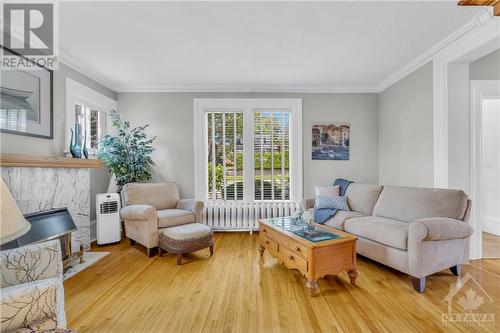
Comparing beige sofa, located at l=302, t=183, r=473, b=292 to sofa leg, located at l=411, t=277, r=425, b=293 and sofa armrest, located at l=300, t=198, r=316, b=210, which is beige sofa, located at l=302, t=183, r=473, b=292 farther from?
sofa armrest, located at l=300, t=198, r=316, b=210

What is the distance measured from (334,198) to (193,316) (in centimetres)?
242

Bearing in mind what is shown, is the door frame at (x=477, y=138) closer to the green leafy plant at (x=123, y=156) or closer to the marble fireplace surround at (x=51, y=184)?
A: the green leafy plant at (x=123, y=156)

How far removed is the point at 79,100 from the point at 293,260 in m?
3.66

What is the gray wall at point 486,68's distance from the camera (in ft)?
8.84

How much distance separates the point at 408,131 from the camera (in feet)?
10.8

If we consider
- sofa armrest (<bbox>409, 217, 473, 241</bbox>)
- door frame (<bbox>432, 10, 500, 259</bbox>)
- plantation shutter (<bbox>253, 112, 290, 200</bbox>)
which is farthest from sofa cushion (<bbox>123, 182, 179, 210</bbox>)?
door frame (<bbox>432, 10, 500, 259</bbox>)

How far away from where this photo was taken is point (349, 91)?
3.97 meters

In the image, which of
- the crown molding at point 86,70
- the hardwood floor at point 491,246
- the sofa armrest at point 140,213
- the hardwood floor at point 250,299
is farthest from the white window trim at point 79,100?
the hardwood floor at point 491,246

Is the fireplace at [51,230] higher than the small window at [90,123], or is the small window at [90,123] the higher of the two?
the small window at [90,123]

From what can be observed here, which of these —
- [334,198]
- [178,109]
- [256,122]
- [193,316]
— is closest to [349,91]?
[256,122]

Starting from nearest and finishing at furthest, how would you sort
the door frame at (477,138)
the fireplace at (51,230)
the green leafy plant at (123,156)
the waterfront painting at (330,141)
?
the fireplace at (51,230), the door frame at (477,138), the green leafy plant at (123,156), the waterfront painting at (330,141)

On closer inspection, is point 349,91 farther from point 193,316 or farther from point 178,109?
point 193,316

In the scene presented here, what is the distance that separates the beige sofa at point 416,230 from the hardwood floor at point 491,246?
809 mm

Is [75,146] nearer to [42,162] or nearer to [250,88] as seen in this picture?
[42,162]
